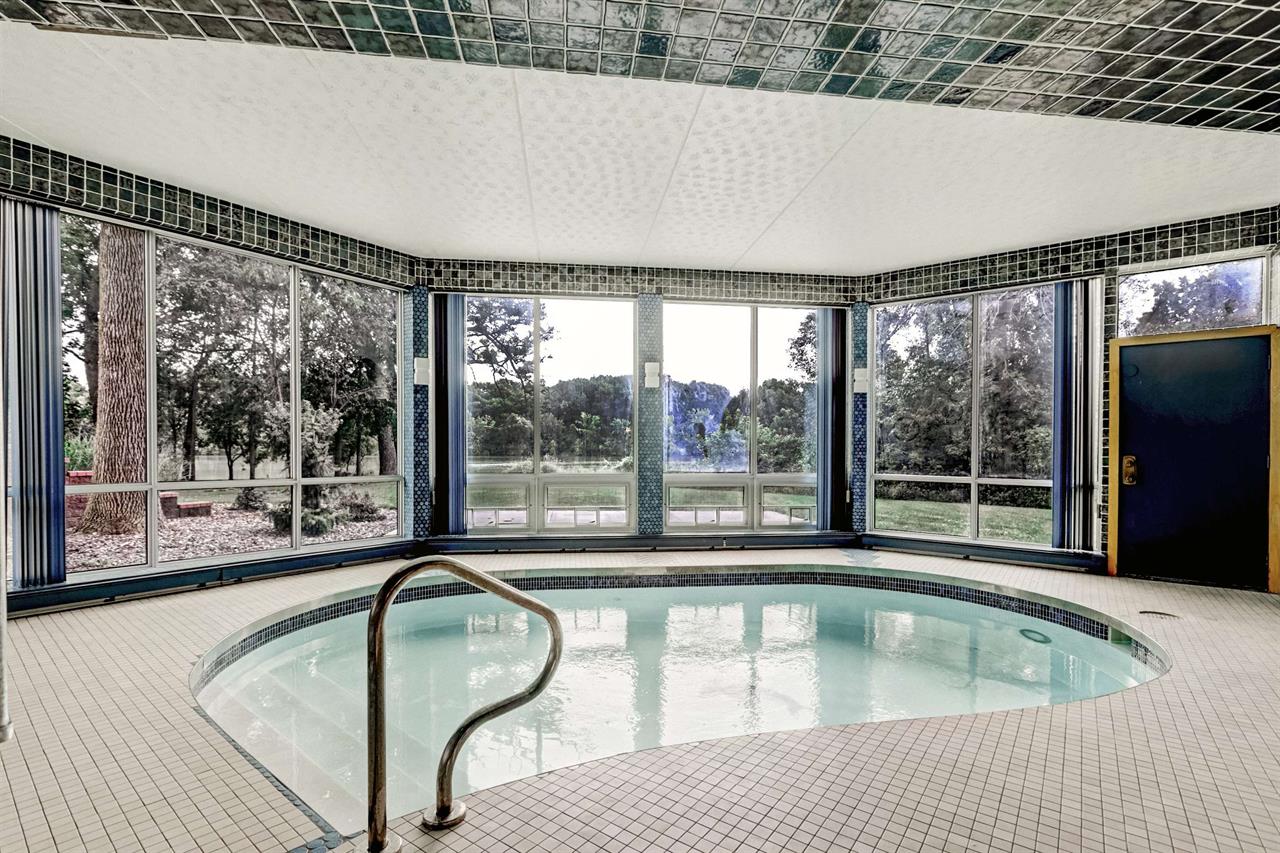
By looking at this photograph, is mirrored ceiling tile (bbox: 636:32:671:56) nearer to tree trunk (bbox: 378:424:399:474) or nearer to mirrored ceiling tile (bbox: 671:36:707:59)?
mirrored ceiling tile (bbox: 671:36:707:59)

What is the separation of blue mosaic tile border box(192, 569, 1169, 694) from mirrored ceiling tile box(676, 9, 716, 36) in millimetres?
3875

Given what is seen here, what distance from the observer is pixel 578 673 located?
11.7 ft

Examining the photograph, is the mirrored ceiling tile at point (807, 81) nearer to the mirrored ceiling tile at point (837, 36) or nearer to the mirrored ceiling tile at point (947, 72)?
the mirrored ceiling tile at point (837, 36)

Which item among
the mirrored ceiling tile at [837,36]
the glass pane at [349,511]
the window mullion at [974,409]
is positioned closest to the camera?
the mirrored ceiling tile at [837,36]

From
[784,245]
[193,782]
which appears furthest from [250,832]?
[784,245]

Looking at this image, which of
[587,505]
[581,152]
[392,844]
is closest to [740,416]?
[587,505]

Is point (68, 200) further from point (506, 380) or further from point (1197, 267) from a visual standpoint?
point (1197, 267)

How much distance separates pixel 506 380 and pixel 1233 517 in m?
6.08

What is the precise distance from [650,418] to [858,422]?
2177 mm

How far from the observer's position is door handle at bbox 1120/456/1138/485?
482 cm

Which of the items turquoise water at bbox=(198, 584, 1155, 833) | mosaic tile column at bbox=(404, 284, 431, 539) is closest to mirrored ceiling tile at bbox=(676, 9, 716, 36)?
turquoise water at bbox=(198, 584, 1155, 833)

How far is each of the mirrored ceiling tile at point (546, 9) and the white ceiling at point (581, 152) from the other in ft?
3.66

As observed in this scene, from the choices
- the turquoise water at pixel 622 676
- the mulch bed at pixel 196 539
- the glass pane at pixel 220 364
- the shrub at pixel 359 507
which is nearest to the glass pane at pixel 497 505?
the shrub at pixel 359 507

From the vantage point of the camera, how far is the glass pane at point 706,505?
6102 mm
